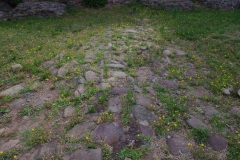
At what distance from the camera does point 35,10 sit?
11.1 meters

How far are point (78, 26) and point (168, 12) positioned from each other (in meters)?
4.78

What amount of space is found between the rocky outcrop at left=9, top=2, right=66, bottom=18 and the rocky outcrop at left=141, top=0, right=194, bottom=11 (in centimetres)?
471

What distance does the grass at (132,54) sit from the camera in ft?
13.2

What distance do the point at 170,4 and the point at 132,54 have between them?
7155mm

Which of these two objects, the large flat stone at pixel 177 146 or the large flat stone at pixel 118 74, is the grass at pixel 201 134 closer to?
the large flat stone at pixel 177 146

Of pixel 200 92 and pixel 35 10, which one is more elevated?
pixel 200 92

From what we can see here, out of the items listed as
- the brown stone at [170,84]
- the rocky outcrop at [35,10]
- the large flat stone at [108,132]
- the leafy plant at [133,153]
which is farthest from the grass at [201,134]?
the rocky outcrop at [35,10]

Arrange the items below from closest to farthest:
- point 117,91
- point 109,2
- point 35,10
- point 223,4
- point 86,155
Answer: point 86,155 → point 117,91 → point 35,10 → point 223,4 → point 109,2

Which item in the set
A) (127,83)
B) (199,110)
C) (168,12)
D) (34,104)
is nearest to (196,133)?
(199,110)

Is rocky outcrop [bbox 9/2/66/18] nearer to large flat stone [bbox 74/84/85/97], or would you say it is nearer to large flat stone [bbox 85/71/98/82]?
large flat stone [bbox 85/71/98/82]

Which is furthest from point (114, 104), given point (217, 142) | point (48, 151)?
point (217, 142)

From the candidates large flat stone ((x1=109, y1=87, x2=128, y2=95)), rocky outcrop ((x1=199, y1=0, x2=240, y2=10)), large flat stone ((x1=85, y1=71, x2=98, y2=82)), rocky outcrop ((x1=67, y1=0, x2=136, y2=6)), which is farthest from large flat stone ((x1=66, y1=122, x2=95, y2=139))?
rocky outcrop ((x1=199, y1=0, x2=240, y2=10))

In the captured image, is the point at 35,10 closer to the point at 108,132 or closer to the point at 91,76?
the point at 91,76

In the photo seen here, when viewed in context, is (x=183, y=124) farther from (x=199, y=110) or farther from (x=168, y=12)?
(x=168, y=12)
